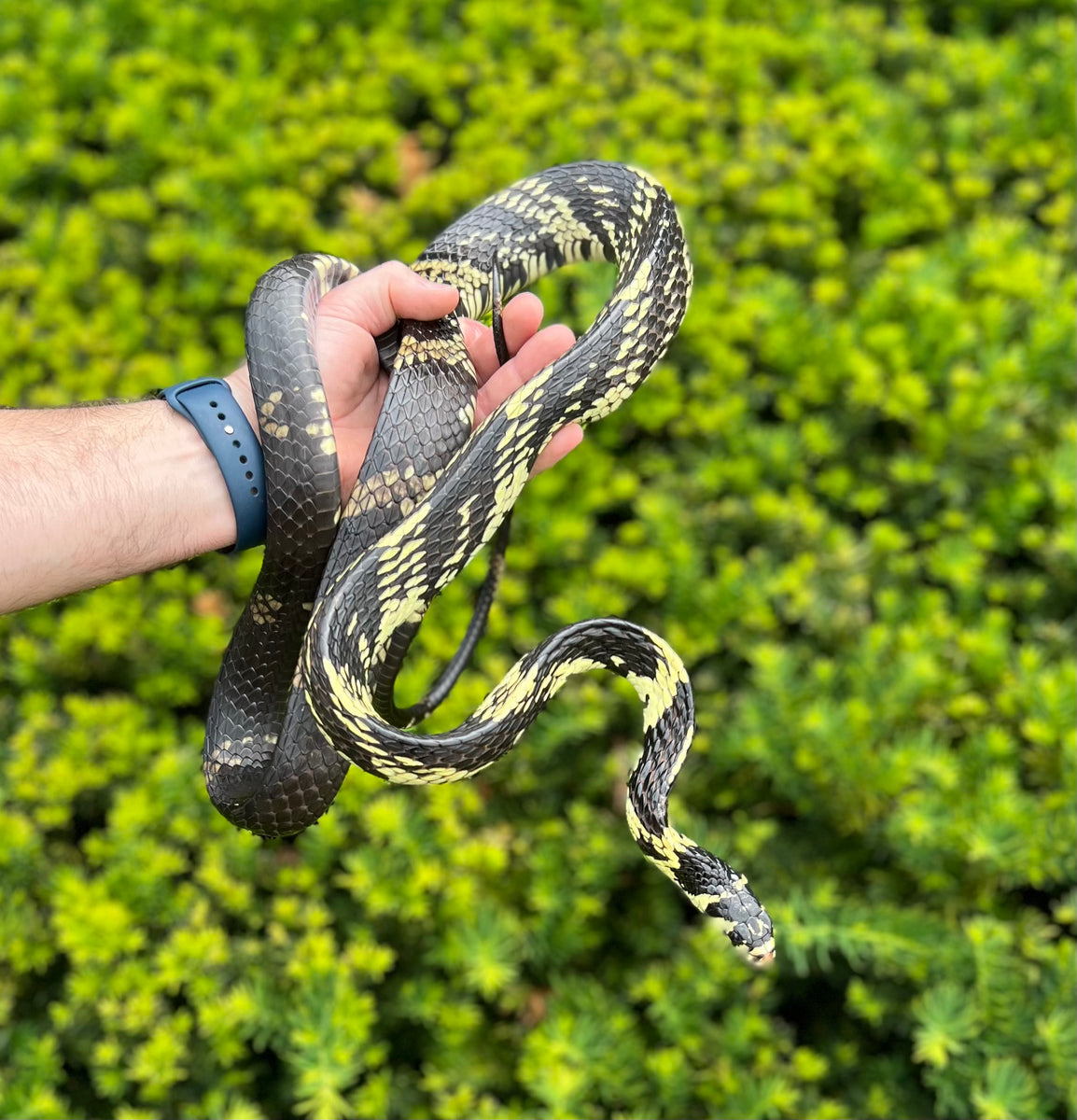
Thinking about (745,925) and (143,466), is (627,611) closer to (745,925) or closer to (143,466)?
(745,925)

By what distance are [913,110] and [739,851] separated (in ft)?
11.0

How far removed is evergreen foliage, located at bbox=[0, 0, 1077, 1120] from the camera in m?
2.74

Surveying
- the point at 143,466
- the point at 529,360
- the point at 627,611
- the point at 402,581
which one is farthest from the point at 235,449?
the point at 627,611

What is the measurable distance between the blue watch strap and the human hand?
111 mm

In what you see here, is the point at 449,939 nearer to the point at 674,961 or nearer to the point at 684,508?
the point at 674,961

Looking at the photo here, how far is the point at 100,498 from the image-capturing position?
230 centimetres

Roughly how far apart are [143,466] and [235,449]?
221mm

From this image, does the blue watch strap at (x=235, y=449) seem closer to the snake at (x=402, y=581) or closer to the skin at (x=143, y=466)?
the skin at (x=143, y=466)

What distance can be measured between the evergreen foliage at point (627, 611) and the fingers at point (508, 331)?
2.64ft

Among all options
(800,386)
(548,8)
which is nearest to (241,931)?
(800,386)

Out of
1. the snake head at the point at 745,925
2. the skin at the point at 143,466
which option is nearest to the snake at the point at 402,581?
the snake head at the point at 745,925

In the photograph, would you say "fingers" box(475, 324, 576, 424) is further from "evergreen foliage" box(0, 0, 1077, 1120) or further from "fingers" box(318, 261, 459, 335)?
"evergreen foliage" box(0, 0, 1077, 1120)

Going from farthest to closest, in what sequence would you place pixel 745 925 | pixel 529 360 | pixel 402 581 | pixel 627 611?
pixel 627 611, pixel 529 360, pixel 745 925, pixel 402 581

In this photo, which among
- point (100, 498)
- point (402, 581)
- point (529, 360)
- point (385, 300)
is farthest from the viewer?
point (529, 360)
